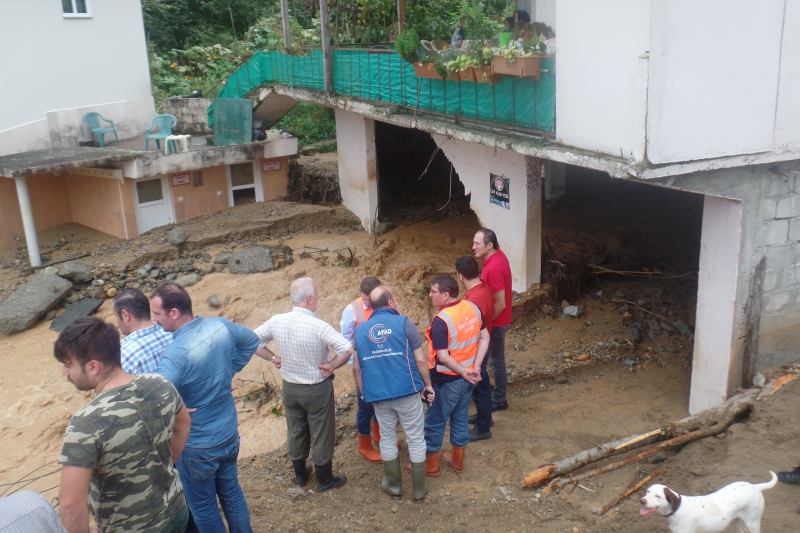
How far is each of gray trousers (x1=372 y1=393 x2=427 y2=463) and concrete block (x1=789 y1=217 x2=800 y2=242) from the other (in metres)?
4.19

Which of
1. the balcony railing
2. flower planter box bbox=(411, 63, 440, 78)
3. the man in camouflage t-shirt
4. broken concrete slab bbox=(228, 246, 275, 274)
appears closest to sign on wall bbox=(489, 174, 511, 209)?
the balcony railing

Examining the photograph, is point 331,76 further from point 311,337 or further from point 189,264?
point 311,337

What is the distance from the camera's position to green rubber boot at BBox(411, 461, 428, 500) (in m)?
5.75

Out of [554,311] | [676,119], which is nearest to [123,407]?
[676,119]

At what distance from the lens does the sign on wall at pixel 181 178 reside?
638 inches

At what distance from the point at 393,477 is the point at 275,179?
44.1 feet

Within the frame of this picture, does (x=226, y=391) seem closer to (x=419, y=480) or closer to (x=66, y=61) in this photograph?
(x=419, y=480)

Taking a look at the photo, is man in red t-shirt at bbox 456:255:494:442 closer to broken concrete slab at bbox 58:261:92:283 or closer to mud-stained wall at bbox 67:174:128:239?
broken concrete slab at bbox 58:261:92:283

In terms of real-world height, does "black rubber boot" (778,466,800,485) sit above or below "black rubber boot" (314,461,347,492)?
above

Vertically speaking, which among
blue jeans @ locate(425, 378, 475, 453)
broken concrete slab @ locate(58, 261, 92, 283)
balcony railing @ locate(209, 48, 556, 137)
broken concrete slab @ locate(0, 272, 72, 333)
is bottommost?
broken concrete slab @ locate(0, 272, 72, 333)

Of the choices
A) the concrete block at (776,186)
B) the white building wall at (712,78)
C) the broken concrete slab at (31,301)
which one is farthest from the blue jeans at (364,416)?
the broken concrete slab at (31,301)

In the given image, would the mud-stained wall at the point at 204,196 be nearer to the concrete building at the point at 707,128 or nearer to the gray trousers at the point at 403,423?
the concrete building at the point at 707,128

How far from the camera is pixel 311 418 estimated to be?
5.75 metres

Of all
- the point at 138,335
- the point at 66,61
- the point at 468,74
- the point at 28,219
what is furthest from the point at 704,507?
the point at 66,61
